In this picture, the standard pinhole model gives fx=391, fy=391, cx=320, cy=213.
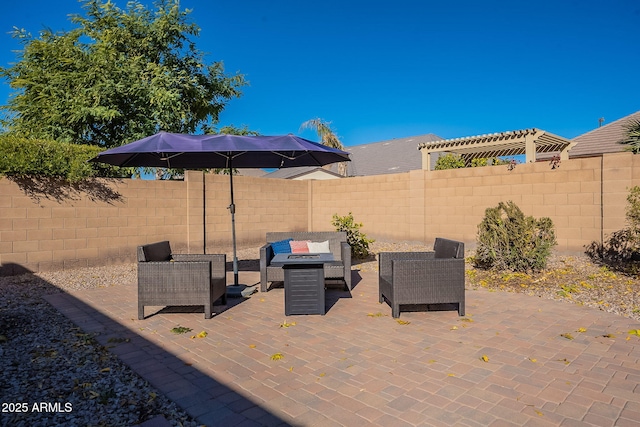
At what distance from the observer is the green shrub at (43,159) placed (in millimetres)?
7297

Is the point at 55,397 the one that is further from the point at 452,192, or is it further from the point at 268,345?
the point at 452,192

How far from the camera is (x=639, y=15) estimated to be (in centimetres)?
962

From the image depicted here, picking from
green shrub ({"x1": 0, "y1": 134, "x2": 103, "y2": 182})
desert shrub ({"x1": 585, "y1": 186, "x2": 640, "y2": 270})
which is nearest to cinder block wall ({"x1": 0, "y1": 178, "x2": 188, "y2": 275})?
green shrub ({"x1": 0, "y1": 134, "x2": 103, "y2": 182})

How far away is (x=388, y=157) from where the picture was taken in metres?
24.8

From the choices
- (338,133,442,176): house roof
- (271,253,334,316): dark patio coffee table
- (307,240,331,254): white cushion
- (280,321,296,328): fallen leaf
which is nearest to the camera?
(280,321,296,328): fallen leaf

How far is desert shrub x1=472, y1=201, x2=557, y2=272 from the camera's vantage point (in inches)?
261

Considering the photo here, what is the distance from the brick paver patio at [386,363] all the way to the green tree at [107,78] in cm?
864

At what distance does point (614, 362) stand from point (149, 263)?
15.6 ft

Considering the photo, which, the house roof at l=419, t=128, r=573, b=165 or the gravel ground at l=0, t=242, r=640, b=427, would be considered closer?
the gravel ground at l=0, t=242, r=640, b=427

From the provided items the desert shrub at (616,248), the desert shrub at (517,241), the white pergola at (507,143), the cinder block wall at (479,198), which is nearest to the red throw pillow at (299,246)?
the desert shrub at (517,241)

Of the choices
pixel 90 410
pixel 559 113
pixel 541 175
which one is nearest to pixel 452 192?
pixel 541 175

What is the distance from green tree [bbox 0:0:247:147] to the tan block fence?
3941 mm

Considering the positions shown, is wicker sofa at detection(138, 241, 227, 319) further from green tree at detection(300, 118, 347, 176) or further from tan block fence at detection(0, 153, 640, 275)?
green tree at detection(300, 118, 347, 176)

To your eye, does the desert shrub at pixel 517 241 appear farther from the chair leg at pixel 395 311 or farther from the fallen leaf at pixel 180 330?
the fallen leaf at pixel 180 330
